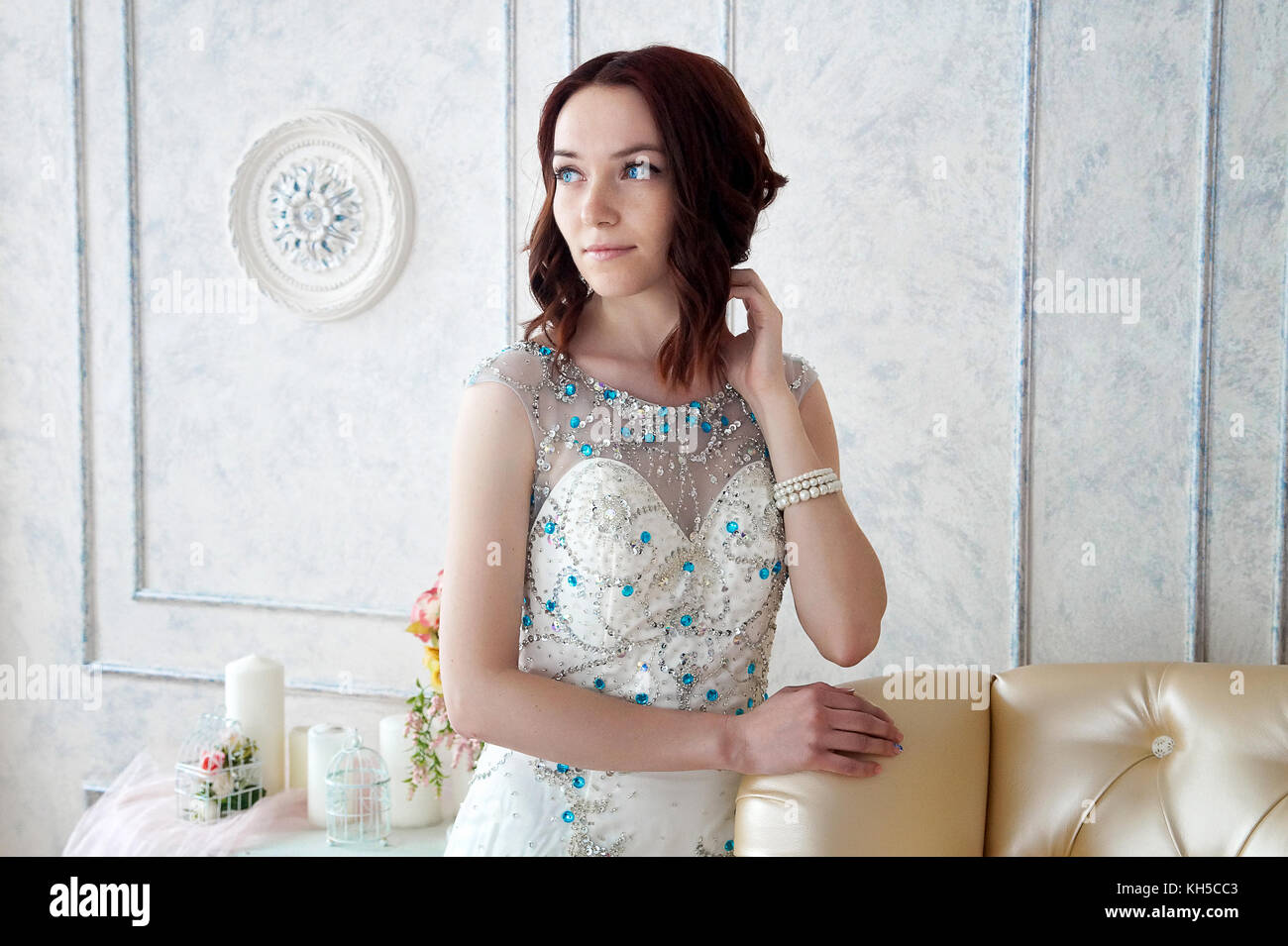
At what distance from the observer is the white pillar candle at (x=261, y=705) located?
2672 mm

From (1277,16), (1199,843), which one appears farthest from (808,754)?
(1277,16)

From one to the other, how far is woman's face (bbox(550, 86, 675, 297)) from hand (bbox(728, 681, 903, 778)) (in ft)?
2.14

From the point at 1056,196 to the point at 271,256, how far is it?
1.96 metres

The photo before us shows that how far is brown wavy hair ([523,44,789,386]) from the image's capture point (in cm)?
167

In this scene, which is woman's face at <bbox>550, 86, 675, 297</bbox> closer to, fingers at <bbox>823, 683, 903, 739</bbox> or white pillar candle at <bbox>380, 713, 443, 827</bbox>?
fingers at <bbox>823, 683, 903, 739</bbox>

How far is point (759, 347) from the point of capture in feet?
5.82

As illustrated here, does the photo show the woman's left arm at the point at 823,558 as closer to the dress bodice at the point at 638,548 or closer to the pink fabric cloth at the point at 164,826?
the dress bodice at the point at 638,548

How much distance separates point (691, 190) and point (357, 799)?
1.55 metres

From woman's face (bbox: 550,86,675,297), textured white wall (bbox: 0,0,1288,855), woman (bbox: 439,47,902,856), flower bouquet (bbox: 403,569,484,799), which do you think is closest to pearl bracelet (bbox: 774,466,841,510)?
woman (bbox: 439,47,902,856)

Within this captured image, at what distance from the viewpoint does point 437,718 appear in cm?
266

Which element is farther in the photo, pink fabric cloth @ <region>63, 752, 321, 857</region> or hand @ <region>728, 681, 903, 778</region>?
pink fabric cloth @ <region>63, 752, 321, 857</region>

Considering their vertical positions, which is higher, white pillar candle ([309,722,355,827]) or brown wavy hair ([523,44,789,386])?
brown wavy hair ([523,44,789,386])

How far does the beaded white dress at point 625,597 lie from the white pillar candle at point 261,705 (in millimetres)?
1110

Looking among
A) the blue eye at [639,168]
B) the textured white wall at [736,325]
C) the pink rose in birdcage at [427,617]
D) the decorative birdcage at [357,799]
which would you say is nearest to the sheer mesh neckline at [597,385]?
the blue eye at [639,168]
